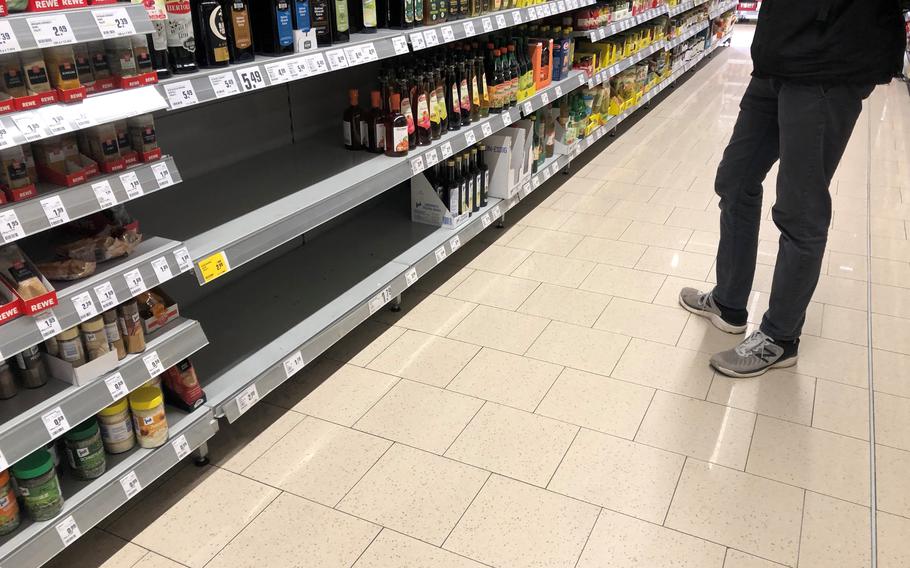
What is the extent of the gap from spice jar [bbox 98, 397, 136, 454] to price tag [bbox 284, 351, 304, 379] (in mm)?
539

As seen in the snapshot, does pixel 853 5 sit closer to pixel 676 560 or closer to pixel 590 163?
pixel 676 560

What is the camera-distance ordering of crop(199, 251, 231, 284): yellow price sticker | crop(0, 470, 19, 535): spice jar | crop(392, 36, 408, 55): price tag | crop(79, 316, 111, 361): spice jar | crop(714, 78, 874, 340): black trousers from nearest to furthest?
1. crop(0, 470, 19, 535): spice jar
2. crop(79, 316, 111, 361): spice jar
3. crop(199, 251, 231, 284): yellow price sticker
4. crop(714, 78, 874, 340): black trousers
5. crop(392, 36, 408, 55): price tag

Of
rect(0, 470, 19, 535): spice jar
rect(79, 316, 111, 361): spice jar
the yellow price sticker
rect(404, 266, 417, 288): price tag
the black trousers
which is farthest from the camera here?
rect(404, 266, 417, 288): price tag

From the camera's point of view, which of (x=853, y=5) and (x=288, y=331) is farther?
(x=288, y=331)

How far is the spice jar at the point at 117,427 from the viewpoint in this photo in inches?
71.9

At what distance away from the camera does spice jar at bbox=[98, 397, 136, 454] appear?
5.99 ft

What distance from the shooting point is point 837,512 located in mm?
2014

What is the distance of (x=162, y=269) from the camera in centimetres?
180

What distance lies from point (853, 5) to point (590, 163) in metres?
3.22

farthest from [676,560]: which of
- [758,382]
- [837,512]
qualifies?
[758,382]

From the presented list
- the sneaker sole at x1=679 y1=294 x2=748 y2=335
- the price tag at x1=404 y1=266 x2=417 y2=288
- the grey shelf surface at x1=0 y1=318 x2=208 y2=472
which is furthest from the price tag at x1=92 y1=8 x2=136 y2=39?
the sneaker sole at x1=679 y1=294 x2=748 y2=335

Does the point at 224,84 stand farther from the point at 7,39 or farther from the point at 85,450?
the point at 85,450

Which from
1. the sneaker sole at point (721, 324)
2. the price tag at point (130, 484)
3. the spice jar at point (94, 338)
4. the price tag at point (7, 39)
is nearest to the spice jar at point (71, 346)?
the spice jar at point (94, 338)

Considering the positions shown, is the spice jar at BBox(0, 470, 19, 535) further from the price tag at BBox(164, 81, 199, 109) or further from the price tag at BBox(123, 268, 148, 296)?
the price tag at BBox(164, 81, 199, 109)
